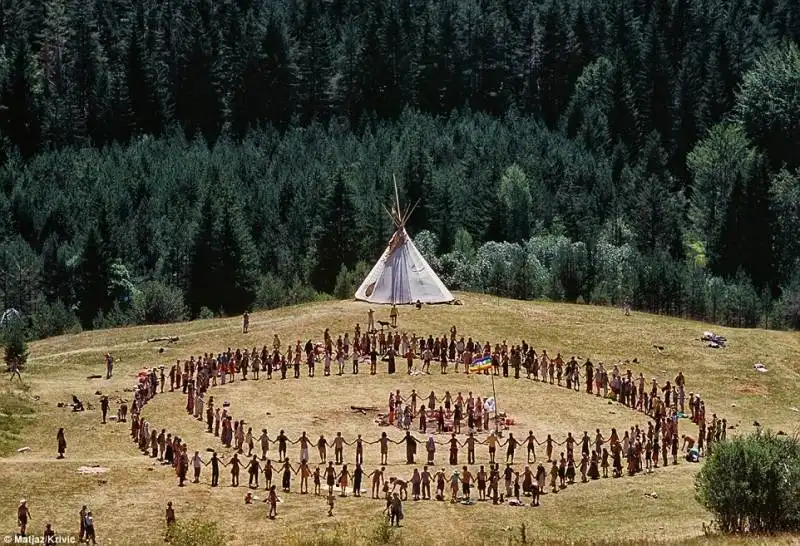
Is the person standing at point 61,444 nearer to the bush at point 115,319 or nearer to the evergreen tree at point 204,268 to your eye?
the bush at point 115,319

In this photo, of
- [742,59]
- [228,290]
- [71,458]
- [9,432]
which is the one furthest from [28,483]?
[742,59]

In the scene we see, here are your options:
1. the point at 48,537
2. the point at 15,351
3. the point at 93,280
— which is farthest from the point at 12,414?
the point at 93,280

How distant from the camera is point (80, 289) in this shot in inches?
4328

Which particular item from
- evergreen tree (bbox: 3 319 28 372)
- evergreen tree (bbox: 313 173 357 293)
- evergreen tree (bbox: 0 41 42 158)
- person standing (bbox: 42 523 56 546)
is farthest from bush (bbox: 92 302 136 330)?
evergreen tree (bbox: 0 41 42 158)

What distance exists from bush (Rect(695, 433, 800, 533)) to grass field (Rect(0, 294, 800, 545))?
148cm

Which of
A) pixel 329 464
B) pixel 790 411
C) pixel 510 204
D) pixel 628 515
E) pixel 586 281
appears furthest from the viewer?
pixel 510 204

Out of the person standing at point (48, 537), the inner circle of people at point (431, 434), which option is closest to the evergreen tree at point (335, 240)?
the inner circle of people at point (431, 434)

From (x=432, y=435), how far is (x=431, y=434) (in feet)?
3.81

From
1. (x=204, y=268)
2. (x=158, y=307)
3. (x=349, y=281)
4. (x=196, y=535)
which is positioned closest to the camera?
(x=196, y=535)

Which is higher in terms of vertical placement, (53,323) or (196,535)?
(53,323)

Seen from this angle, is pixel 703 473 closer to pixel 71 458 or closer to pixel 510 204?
pixel 71 458

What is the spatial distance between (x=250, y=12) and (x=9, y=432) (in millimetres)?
129628

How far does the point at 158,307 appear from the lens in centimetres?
9700

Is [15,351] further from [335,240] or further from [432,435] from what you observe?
[335,240]
